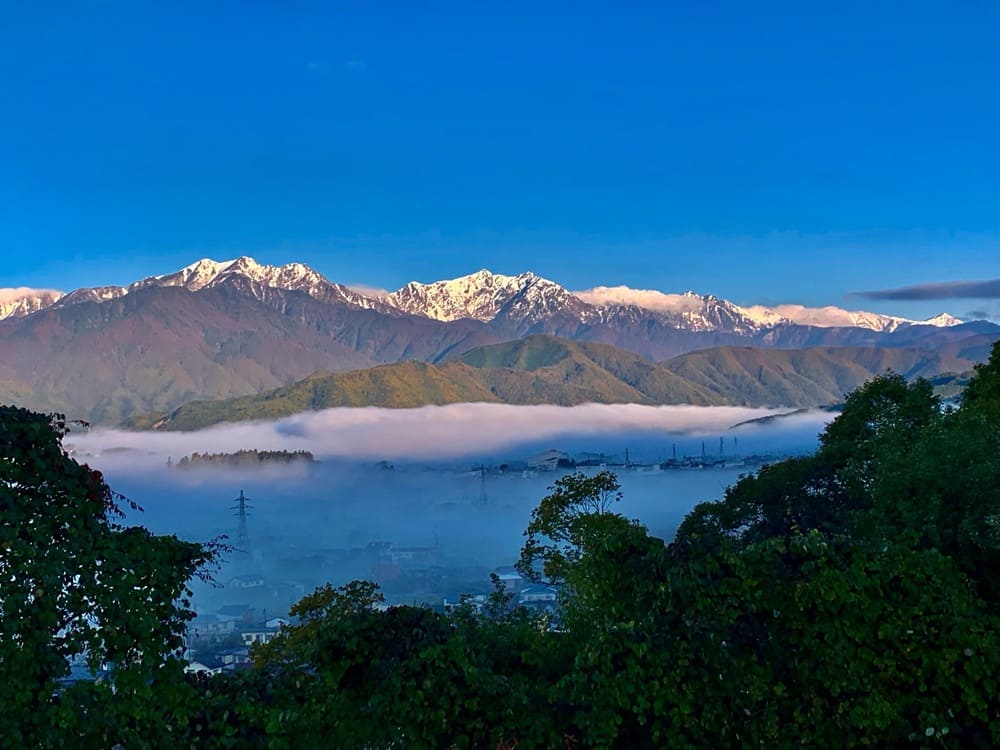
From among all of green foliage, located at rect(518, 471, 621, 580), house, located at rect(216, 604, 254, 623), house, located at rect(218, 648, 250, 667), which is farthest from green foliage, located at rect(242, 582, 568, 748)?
house, located at rect(216, 604, 254, 623)

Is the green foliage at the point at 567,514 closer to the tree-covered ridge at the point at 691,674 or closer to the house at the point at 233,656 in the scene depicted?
the tree-covered ridge at the point at 691,674

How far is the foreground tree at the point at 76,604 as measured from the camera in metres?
9.33

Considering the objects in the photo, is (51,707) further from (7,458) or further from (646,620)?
(646,620)

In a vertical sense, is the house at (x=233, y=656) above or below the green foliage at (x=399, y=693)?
below

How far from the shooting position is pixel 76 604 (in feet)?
32.4

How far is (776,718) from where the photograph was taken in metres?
11.1

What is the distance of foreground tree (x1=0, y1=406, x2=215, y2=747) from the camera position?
9.33m

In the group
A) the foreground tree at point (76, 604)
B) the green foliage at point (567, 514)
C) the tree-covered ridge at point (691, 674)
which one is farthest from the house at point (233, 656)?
the foreground tree at point (76, 604)

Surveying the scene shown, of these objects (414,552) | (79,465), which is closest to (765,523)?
(79,465)

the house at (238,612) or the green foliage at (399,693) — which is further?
the house at (238,612)

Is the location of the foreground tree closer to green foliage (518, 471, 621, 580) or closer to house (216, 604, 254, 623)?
green foliage (518, 471, 621, 580)

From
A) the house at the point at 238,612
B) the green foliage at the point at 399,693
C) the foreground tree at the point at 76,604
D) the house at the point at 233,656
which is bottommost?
the house at the point at 238,612

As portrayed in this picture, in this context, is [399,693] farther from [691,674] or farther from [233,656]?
[233,656]

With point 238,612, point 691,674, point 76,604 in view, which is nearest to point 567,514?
point 691,674
